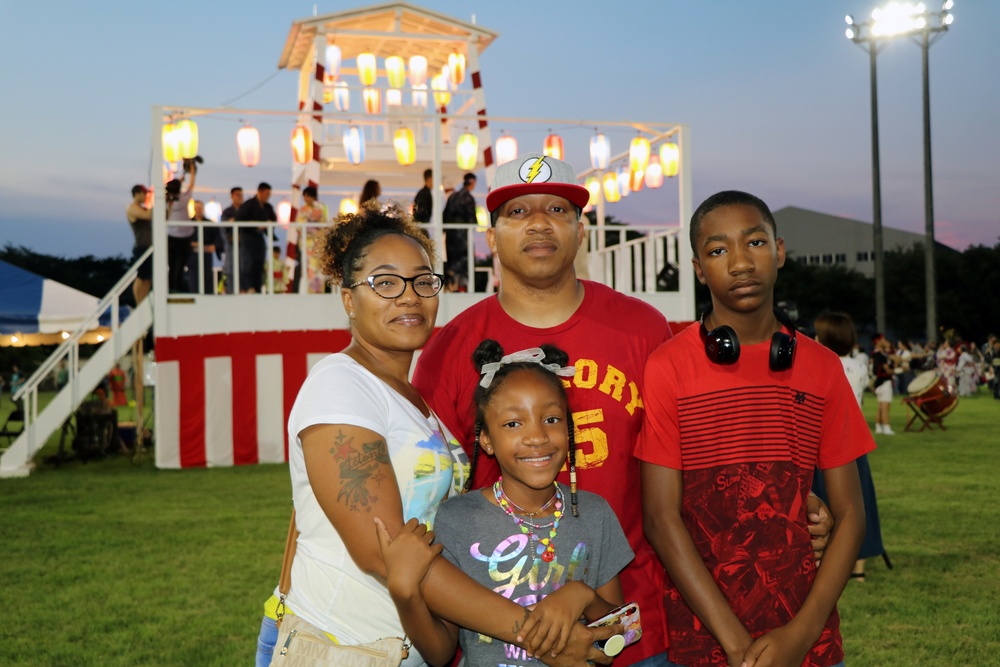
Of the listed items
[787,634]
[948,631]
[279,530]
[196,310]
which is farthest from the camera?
[196,310]

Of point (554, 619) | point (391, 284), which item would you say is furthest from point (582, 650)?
point (391, 284)

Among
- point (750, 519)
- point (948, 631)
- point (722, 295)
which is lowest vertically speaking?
point (948, 631)

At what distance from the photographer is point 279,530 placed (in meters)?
8.55

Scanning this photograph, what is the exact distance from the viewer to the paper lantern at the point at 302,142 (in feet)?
47.1

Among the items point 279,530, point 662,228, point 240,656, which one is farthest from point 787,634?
point 662,228

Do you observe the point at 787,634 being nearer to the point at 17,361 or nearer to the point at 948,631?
the point at 948,631

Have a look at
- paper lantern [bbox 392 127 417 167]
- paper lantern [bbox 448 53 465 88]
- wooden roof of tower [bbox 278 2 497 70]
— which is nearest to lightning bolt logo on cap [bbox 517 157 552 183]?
paper lantern [bbox 392 127 417 167]

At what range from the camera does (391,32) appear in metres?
16.1

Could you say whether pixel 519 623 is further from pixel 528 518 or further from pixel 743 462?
pixel 743 462

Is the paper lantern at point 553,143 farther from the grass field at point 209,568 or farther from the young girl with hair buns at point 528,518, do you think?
the young girl with hair buns at point 528,518

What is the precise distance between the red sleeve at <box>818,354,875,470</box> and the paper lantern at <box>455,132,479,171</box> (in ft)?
42.9

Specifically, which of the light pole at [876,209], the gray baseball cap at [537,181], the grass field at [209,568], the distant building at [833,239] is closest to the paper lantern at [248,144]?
the grass field at [209,568]

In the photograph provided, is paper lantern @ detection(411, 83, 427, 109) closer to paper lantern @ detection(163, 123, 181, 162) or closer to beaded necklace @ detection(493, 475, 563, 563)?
paper lantern @ detection(163, 123, 181, 162)

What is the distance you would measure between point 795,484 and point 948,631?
4.04 meters
